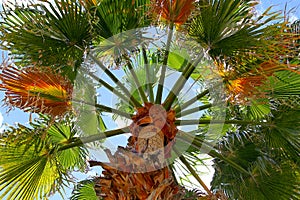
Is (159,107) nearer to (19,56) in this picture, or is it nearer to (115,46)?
(115,46)

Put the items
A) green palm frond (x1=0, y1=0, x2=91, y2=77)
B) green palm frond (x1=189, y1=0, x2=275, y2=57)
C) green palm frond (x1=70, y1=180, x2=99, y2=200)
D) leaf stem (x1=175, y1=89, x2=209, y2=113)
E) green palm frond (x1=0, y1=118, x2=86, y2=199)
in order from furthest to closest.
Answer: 1. green palm frond (x1=70, y1=180, x2=99, y2=200)
2. leaf stem (x1=175, y1=89, x2=209, y2=113)
3. green palm frond (x1=0, y1=118, x2=86, y2=199)
4. green palm frond (x1=0, y1=0, x2=91, y2=77)
5. green palm frond (x1=189, y1=0, x2=275, y2=57)

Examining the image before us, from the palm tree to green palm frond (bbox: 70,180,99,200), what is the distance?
3.08ft

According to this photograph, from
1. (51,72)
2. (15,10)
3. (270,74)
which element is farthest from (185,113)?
(15,10)

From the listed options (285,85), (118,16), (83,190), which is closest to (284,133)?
(285,85)

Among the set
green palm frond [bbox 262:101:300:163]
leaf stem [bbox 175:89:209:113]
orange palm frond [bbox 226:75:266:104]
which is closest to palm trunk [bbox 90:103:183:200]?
leaf stem [bbox 175:89:209:113]

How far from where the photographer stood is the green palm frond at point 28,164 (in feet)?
13.0

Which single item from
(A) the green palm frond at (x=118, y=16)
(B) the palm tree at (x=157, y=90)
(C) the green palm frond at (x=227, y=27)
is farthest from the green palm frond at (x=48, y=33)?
(C) the green palm frond at (x=227, y=27)

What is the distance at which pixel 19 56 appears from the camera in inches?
165

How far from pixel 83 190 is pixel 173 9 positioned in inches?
115

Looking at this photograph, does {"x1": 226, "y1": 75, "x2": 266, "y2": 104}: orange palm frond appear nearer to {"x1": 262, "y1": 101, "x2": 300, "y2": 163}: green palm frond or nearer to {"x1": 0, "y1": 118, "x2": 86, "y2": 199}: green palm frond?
{"x1": 262, "y1": 101, "x2": 300, "y2": 163}: green palm frond

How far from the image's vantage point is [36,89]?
4152 millimetres

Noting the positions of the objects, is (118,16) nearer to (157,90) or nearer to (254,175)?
(157,90)

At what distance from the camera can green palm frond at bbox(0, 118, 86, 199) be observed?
3947mm

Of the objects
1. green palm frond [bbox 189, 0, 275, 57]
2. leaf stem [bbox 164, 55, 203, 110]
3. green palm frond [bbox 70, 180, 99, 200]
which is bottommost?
green palm frond [bbox 70, 180, 99, 200]
